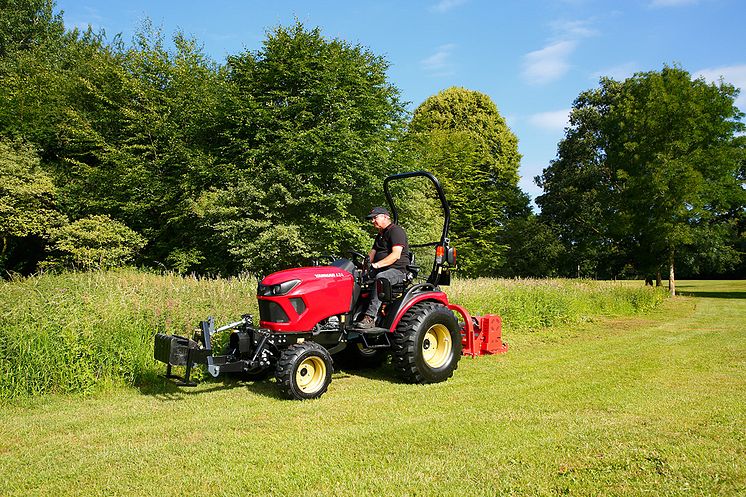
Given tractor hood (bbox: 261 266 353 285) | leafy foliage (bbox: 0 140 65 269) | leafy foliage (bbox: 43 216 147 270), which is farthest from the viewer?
leafy foliage (bbox: 0 140 65 269)

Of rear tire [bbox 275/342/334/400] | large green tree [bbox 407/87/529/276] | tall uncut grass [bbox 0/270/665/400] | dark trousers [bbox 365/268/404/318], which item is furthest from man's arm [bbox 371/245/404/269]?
large green tree [bbox 407/87/529/276]

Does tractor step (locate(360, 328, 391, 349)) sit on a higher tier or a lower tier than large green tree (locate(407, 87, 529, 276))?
lower

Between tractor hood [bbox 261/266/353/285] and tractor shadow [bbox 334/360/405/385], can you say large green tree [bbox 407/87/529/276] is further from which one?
tractor hood [bbox 261/266/353/285]

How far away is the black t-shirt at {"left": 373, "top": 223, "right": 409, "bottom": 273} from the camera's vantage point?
6.77 meters

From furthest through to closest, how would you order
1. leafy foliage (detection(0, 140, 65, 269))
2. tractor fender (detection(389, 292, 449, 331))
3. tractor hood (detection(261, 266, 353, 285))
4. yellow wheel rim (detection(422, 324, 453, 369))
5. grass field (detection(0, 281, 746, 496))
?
leafy foliage (detection(0, 140, 65, 269)) → yellow wheel rim (detection(422, 324, 453, 369)) → tractor fender (detection(389, 292, 449, 331)) → tractor hood (detection(261, 266, 353, 285)) → grass field (detection(0, 281, 746, 496))

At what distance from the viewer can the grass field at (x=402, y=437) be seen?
3.58 meters

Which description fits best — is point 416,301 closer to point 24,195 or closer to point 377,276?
point 377,276

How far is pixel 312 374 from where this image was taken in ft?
19.7

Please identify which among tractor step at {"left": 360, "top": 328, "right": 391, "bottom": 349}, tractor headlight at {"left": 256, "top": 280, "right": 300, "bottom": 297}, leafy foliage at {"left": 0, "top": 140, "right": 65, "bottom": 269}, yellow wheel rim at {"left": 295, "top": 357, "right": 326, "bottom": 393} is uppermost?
leafy foliage at {"left": 0, "top": 140, "right": 65, "bottom": 269}

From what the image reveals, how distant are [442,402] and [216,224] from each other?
12.7 m

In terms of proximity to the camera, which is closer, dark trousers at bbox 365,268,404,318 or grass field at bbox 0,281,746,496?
grass field at bbox 0,281,746,496

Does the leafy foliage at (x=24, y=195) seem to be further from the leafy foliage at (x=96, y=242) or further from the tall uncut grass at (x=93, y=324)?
the tall uncut grass at (x=93, y=324)

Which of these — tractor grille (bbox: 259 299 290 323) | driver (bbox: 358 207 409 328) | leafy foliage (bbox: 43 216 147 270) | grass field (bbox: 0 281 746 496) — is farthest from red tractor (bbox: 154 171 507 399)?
leafy foliage (bbox: 43 216 147 270)

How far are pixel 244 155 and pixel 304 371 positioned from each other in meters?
13.0
